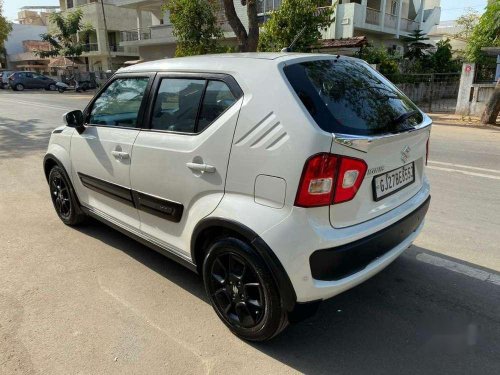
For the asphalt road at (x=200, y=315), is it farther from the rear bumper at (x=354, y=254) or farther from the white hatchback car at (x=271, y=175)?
the rear bumper at (x=354, y=254)

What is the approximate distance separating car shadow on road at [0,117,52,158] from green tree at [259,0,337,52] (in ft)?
31.3

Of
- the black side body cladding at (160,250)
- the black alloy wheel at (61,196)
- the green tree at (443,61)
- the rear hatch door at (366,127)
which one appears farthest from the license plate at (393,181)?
the green tree at (443,61)

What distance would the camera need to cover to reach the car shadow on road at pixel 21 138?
924 cm

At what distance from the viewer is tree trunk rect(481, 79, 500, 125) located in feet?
42.9

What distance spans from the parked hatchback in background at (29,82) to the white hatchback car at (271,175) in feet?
119

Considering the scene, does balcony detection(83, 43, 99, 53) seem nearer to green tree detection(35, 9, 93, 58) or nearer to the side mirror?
green tree detection(35, 9, 93, 58)

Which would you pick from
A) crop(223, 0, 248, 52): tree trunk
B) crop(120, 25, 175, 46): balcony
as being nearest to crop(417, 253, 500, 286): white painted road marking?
crop(223, 0, 248, 52): tree trunk

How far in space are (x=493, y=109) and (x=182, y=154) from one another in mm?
13200

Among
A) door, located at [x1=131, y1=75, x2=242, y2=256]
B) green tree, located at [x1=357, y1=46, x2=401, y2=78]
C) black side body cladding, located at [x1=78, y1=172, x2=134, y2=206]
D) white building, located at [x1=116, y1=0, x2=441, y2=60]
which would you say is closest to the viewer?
door, located at [x1=131, y1=75, x2=242, y2=256]

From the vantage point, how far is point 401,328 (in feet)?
9.45

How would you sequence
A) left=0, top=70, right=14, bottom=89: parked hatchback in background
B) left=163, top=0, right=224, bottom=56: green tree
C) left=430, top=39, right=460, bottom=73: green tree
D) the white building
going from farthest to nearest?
1. left=0, top=70, right=14, bottom=89: parked hatchback in background
2. left=430, top=39, right=460, bottom=73: green tree
3. the white building
4. left=163, top=0, right=224, bottom=56: green tree

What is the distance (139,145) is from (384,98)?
1.85m

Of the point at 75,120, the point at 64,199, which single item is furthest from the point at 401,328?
the point at 64,199

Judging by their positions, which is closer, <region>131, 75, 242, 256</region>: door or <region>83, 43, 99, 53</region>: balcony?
<region>131, 75, 242, 256</region>: door
